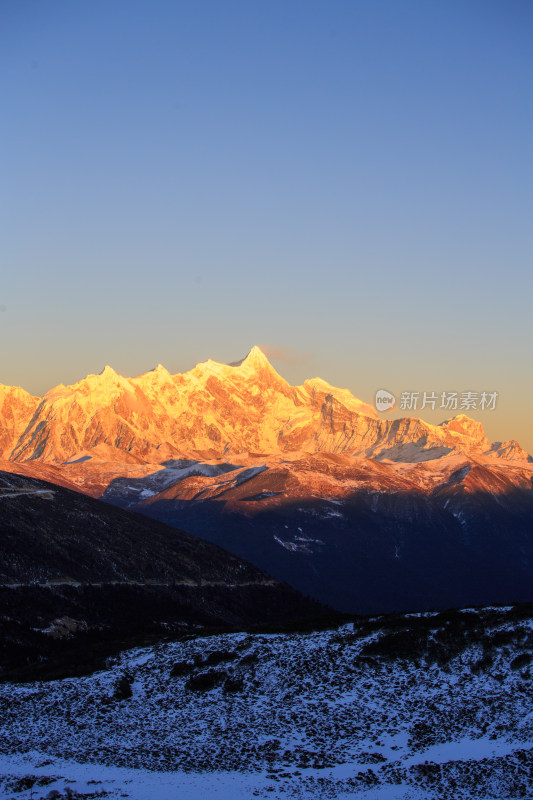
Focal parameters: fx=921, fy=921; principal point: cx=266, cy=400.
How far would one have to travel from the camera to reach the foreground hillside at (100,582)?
119m

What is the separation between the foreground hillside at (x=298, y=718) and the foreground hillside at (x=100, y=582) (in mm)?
37325

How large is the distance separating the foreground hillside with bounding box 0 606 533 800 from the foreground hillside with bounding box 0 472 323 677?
37.3 metres

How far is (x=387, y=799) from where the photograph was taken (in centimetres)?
4219

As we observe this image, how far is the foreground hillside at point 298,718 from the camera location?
4406 cm

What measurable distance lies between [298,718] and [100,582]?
10092cm

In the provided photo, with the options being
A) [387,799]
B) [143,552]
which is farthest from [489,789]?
[143,552]

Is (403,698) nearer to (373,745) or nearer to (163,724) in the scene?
(373,745)

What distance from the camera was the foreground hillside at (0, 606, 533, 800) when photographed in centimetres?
4406

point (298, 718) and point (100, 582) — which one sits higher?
point (298, 718)

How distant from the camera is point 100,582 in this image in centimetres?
14775

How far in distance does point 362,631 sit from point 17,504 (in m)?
118

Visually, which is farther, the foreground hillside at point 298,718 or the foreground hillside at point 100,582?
Answer: the foreground hillside at point 100,582

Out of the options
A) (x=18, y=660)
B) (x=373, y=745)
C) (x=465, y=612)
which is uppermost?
(x=465, y=612)

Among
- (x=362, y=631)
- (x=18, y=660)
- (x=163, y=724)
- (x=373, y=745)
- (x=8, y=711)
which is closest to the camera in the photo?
(x=373, y=745)
